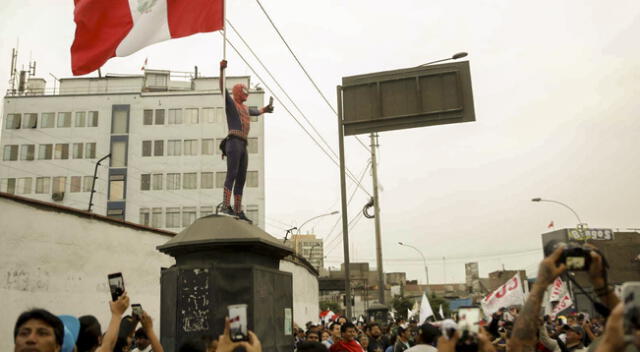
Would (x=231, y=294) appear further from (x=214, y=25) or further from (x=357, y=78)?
(x=357, y=78)

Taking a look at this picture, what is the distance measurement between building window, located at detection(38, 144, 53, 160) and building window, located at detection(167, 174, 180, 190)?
36.2 feet

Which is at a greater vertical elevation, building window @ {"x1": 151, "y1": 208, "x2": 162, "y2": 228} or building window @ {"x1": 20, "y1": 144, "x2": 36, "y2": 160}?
building window @ {"x1": 20, "y1": 144, "x2": 36, "y2": 160}

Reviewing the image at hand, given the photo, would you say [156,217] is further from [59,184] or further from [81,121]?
[81,121]

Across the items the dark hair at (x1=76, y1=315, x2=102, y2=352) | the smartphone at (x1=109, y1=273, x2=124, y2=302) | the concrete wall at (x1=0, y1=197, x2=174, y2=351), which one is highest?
the concrete wall at (x1=0, y1=197, x2=174, y2=351)

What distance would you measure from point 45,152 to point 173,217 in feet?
43.8

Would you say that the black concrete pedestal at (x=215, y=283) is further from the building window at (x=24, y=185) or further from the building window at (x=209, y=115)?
the building window at (x=24, y=185)

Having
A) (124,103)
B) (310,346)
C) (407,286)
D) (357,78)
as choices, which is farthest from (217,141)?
(407,286)

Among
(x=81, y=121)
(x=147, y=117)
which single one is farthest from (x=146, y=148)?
(x=81, y=121)

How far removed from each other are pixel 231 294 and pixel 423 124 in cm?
794

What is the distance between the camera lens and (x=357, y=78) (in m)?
14.4

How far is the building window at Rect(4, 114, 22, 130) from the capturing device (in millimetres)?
55312

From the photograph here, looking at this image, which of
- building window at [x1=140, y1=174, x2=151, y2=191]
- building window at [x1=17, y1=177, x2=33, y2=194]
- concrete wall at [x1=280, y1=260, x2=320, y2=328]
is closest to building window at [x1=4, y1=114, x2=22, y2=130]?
building window at [x1=17, y1=177, x2=33, y2=194]

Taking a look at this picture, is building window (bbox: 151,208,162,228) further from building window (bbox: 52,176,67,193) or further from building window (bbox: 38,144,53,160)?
building window (bbox: 38,144,53,160)

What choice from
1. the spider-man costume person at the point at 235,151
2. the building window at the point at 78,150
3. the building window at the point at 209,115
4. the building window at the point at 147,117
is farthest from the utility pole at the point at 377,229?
the building window at the point at 78,150
